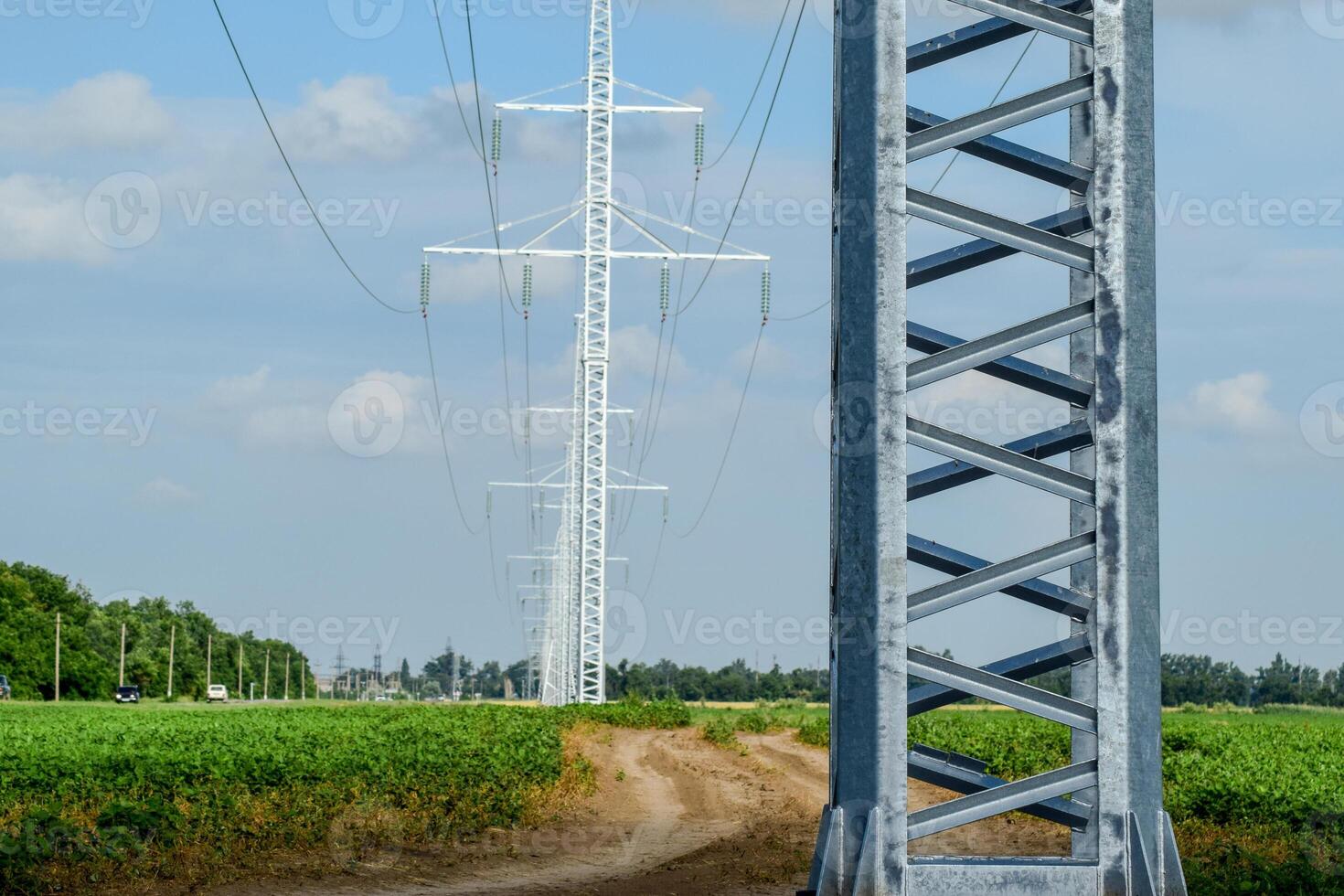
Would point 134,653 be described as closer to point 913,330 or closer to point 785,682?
point 785,682

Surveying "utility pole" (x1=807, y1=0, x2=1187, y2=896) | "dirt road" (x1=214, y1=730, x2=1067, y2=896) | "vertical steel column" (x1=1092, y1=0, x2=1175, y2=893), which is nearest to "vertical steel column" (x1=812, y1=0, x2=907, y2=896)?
"utility pole" (x1=807, y1=0, x2=1187, y2=896)

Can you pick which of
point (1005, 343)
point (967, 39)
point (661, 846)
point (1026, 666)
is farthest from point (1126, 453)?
point (661, 846)

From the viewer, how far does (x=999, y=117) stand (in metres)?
5.56

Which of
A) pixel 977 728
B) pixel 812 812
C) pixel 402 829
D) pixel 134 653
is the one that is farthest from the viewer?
pixel 134 653

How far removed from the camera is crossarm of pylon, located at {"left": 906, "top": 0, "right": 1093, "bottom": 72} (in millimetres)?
5805

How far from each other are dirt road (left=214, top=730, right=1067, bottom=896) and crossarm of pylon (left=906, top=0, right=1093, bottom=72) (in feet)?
18.6

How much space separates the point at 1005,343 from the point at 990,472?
1.66ft

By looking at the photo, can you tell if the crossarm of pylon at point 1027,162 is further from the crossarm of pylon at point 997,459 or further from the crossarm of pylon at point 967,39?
the crossarm of pylon at point 997,459

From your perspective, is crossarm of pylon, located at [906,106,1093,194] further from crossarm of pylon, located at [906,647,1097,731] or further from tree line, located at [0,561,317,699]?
tree line, located at [0,561,317,699]

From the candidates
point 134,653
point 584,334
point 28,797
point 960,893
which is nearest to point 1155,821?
point 960,893

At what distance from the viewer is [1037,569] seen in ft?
17.8

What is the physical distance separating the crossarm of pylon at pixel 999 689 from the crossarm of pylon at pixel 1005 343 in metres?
1.05

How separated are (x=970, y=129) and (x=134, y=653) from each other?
384ft

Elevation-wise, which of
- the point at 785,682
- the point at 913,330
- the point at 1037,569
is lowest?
the point at 785,682
